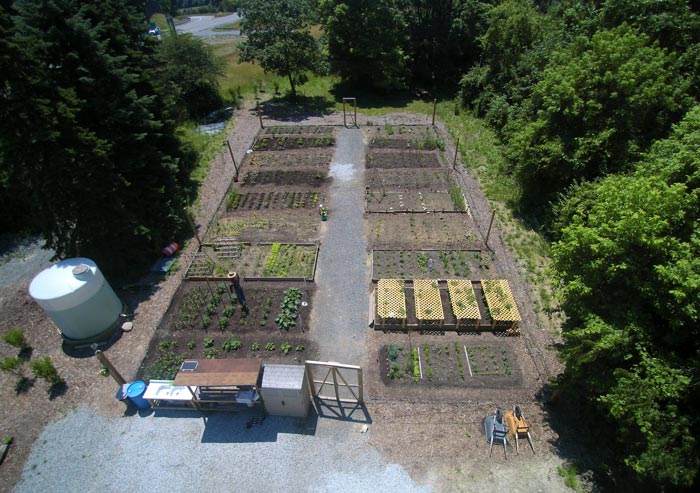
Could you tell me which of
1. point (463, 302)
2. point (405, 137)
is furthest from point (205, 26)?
point (463, 302)

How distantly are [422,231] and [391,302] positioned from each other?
20.2ft

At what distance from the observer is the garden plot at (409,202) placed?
A: 22.4 metres

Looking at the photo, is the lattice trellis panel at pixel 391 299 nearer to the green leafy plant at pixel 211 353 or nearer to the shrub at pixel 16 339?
the green leafy plant at pixel 211 353

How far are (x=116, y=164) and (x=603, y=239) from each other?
767 inches

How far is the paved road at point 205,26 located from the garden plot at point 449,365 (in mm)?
73025

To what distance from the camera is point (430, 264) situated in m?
18.6

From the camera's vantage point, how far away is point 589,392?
11.5 m

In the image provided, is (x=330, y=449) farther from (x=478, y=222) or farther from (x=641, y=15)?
(x=641, y=15)

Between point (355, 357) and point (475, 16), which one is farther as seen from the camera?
point (475, 16)

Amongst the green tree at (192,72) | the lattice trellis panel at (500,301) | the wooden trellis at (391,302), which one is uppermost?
the green tree at (192,72)

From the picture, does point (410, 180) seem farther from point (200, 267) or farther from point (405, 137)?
point (200, 267)

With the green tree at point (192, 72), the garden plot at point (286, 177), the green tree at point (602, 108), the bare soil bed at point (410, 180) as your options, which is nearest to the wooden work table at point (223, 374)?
the garden plot at point (286, 177)

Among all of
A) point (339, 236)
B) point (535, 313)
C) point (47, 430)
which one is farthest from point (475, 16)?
point (47, 430)

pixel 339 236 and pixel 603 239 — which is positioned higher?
pixel 603 239
